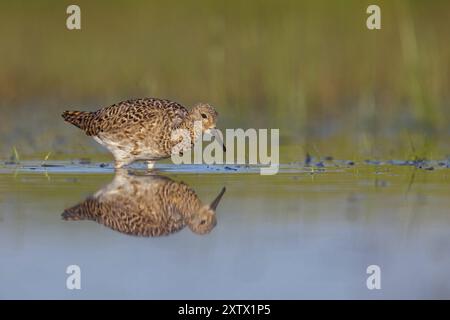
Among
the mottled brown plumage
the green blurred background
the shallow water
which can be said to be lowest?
the shallow water

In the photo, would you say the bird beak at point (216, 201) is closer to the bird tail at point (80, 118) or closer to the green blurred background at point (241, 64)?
the bird tail at point (80, 118)

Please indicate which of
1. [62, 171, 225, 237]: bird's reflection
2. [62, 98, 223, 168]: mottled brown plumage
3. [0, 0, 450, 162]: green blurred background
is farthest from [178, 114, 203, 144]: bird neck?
[0, 0, 450, 162]: green blurred background

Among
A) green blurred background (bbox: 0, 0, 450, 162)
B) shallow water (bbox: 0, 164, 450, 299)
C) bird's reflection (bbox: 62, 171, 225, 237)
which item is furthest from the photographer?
green blurred background (bbox: 0, 0, 450, 162)

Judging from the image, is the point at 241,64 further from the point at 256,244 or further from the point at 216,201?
the point at 256,244

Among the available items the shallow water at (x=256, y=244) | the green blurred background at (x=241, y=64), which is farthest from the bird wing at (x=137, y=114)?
the green blurred background at (x=241, y=64)

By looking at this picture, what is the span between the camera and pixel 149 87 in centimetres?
1582

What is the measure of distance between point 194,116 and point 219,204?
2.59 metres

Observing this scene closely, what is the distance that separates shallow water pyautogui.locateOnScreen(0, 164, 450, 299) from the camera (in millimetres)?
6707

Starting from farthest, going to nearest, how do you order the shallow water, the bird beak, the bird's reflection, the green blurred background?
the green blurred background → the bird beak → the bird's reflection → the shallow water

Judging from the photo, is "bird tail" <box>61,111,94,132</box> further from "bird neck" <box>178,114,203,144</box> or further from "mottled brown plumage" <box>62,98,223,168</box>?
"bird neck" <box>178,114,203,144</box>

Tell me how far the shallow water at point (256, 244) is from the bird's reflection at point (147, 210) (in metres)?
0.10

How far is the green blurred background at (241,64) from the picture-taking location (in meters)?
15.2

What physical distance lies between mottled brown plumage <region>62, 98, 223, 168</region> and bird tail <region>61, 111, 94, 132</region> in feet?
1.47

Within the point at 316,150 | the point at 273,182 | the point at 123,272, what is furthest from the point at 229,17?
the point at 123,272
